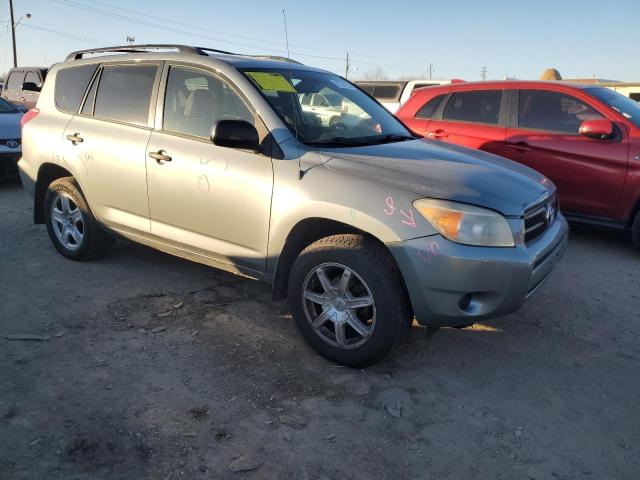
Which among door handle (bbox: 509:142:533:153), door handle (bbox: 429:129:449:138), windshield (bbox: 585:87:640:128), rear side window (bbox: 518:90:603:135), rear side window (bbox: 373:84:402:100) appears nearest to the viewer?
windshield (bbox: 585:87:640:128)

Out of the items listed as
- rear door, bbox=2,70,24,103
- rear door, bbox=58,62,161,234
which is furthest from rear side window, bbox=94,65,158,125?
rear door, bbox=2,70,24,103

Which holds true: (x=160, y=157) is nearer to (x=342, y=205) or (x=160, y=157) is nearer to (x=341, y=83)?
(x=342, y=205)

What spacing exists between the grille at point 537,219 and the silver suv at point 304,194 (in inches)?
0.5

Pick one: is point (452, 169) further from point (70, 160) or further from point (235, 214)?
point (70, 160)

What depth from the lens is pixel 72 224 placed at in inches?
181

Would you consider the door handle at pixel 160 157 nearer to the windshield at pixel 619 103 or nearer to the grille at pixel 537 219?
the grille at pixel 537 219

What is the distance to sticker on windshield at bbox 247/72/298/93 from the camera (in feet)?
11.1

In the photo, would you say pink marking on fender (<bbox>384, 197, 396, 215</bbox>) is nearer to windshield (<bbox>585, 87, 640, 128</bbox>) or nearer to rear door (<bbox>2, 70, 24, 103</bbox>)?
windshield (<bbox>585, 87, 640, 128</bbox>)

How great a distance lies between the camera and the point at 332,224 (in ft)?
9.84

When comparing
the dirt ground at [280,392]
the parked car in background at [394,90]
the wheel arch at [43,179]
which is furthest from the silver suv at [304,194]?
the parked car in background at [394,90]

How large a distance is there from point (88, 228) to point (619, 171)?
5.11m

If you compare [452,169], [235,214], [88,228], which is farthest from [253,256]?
[88,228]

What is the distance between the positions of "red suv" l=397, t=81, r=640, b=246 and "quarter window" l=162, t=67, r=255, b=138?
3.54 m

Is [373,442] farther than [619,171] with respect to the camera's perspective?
No
